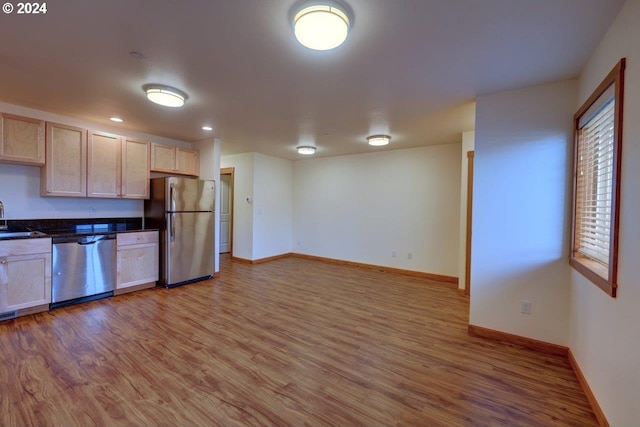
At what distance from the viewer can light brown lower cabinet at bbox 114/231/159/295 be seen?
147 inches

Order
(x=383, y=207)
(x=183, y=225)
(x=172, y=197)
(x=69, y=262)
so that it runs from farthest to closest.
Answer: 1. (x=383, y=207)
2. (x=183, y=225)
3. (x=172, y=197)
4. (x=69, y=262)

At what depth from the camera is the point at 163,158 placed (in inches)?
173

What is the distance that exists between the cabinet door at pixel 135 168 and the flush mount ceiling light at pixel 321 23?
3.57m

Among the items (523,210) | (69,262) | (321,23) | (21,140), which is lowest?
(69,262)

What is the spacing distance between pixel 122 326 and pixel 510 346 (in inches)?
149

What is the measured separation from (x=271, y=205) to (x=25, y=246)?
154 inches

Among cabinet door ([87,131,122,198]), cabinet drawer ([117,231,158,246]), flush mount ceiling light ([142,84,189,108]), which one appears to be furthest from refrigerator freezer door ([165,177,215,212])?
flush mount ceiling light ([142,84,189,108])

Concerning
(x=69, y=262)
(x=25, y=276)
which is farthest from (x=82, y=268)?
(x=25, y=276)

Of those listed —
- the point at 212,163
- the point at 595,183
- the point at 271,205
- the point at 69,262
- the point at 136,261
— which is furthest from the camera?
the point at 271,205

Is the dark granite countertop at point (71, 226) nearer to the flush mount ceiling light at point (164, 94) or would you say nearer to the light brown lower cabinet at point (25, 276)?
the light brown lower cabinet at point (25, 276)

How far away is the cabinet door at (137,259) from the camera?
3.74 metres

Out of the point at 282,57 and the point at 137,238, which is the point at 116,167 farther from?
the point at 282,57

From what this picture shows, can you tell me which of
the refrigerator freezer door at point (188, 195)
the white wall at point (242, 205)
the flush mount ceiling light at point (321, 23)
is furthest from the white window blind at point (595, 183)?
the white wall at point (242, 205)

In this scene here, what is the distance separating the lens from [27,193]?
3.43 meters
